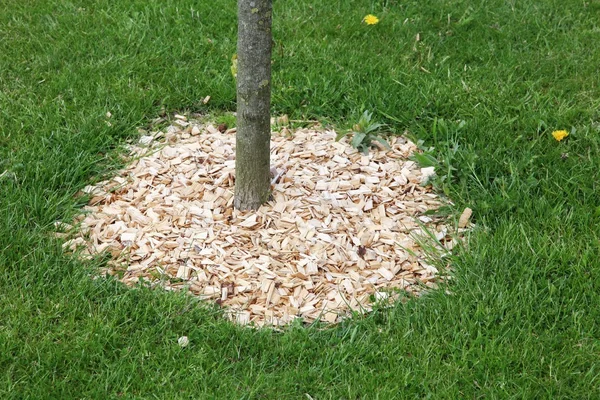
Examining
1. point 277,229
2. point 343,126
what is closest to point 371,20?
point 343,126

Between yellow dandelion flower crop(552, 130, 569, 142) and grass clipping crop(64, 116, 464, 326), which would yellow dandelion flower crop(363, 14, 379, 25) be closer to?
grass clipping crop(64, 116, 464, 326)

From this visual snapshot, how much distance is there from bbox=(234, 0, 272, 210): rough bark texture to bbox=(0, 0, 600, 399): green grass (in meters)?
0.80

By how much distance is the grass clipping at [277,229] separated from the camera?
4105 mm

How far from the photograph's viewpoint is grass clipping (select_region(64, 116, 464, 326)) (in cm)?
411

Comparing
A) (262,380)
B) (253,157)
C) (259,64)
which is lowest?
(262,380)

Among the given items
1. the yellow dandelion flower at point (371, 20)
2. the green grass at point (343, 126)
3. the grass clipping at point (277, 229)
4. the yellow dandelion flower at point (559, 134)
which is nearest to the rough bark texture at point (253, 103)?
the grass clipping at point (277, 229)

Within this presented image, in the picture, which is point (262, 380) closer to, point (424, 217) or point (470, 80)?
point (424, 217)

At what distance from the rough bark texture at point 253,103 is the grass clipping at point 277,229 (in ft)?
0.46

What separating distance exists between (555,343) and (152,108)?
3.09 meters

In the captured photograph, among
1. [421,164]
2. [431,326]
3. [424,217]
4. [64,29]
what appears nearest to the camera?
[431,326]

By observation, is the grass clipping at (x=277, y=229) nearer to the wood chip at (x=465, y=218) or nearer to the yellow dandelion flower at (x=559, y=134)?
the wood chip at (x=465, y=218)

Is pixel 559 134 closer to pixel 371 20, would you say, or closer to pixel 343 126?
pixel 343 126

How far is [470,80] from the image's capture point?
5.71 meters

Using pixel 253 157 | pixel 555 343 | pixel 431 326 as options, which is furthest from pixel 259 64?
pixel 555 343
